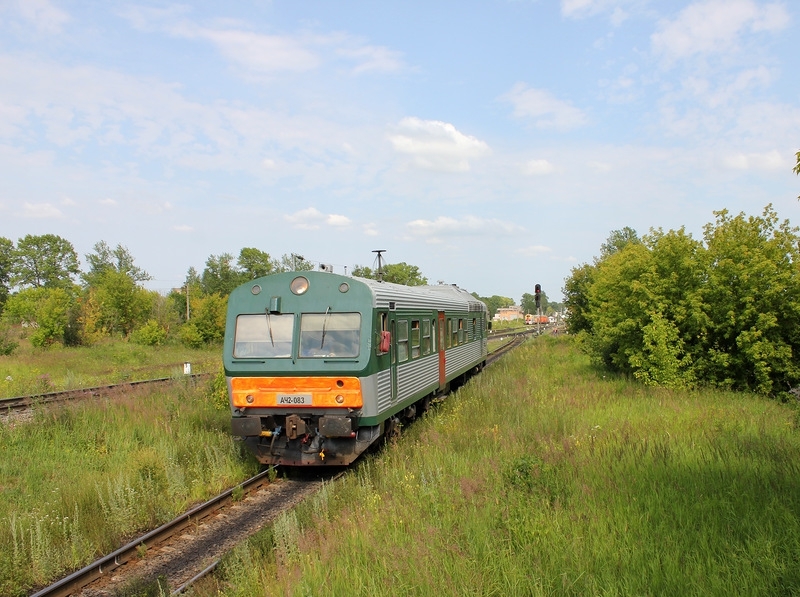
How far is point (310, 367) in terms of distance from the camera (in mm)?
8859

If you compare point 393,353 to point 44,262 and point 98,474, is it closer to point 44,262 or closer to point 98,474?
point 98,474

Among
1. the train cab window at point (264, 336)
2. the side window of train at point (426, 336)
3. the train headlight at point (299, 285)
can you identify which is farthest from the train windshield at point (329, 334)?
the side window of train at point (426, 336)

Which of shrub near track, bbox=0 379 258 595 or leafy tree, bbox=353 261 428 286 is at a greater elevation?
leafy tree, bbox=353 261 428 286

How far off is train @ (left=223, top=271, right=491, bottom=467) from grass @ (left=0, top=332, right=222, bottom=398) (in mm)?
11314

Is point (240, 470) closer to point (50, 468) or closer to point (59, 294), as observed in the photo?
point (50, 468)

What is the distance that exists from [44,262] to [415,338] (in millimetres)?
84051

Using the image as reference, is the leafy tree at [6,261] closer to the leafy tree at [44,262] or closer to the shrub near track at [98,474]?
the leafy tree at [44,262]

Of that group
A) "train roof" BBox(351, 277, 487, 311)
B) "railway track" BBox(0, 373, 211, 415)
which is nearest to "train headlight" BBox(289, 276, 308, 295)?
"train roof" BBox(351, 277, 487, 311)

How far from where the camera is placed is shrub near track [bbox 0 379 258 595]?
20.5 ft

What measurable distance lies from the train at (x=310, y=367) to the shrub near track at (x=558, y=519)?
773 millimetres

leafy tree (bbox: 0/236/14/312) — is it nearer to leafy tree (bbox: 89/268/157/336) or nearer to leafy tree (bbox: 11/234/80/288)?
leafy tree (bbox: 11/234/80/288)

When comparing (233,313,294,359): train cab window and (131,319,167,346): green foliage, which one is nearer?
(233,313,294,359): train cab window

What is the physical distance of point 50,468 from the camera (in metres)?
8.86

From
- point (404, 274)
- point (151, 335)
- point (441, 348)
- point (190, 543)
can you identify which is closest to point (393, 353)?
point (441, 348)
